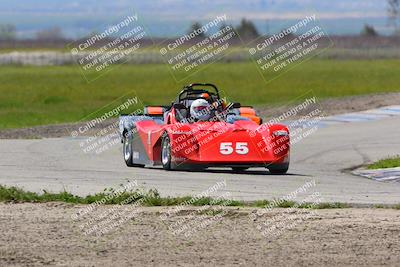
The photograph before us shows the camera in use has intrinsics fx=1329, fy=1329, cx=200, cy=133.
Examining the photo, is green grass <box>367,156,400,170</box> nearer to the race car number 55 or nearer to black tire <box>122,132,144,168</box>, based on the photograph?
the race car number 55

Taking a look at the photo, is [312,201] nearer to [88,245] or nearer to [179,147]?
[88,245]

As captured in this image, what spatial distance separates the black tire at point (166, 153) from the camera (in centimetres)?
2215

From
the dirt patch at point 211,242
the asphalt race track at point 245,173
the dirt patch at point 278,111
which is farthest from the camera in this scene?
the dirt patch at point 278,111

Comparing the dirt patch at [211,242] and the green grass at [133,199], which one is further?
the green grass at [133,199]

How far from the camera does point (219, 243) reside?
12969mm

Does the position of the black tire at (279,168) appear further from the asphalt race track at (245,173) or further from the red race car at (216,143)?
the asphalt race track at (245,173)

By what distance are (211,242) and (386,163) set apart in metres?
10.3

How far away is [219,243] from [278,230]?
37.0 inches

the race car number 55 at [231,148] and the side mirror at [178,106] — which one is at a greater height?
the side mirror at [178,106]

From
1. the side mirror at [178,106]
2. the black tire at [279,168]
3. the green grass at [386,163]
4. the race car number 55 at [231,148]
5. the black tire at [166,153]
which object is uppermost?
the side mirror at [178,106]

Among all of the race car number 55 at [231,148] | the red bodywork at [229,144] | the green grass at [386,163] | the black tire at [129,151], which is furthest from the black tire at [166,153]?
the green grass at [386,163]

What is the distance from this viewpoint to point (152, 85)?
6562cm

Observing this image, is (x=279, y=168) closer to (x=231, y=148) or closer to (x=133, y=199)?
(x=231, y=148)

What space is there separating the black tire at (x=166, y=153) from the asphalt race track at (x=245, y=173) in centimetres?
23
